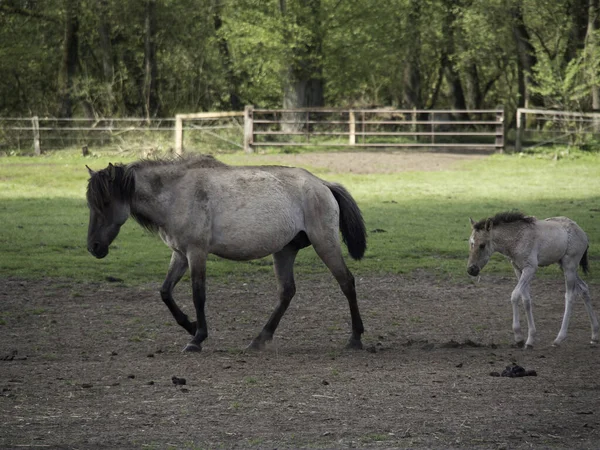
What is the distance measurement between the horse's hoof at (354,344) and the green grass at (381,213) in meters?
4.87

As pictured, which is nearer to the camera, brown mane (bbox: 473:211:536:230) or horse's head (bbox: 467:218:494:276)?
horse's head (bbox: 467:218:494:276)

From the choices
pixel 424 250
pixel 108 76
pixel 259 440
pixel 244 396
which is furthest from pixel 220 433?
pixel 108 76

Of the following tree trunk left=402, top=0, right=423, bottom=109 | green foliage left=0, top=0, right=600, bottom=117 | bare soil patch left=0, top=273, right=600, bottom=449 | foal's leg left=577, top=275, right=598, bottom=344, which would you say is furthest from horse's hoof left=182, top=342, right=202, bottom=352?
tree trunk left=402, top=0, right=423, bottom=109

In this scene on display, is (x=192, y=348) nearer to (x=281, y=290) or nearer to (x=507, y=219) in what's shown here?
(x=281, y=290)

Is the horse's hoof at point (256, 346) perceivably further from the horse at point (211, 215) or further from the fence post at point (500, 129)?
the fence post at point (500, 129)

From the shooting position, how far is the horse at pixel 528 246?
32.4 feet

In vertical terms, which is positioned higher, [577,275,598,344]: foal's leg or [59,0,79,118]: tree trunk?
[59,0,79,118]: tree trunk

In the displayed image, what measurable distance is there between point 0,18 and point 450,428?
4169 cm

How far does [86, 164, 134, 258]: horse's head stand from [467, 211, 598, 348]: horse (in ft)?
12.2

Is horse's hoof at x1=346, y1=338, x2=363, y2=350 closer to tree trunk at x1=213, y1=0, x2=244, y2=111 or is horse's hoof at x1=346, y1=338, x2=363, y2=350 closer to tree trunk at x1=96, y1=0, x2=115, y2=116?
tree trunk at x1=96, y1=0, x2=115, y2=116

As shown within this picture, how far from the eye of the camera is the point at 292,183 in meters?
9.91

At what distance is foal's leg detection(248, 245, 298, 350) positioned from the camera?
9.50 m

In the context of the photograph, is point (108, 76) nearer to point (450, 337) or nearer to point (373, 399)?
point (450, 337)

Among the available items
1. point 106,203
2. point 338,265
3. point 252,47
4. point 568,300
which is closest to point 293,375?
point 338,265
